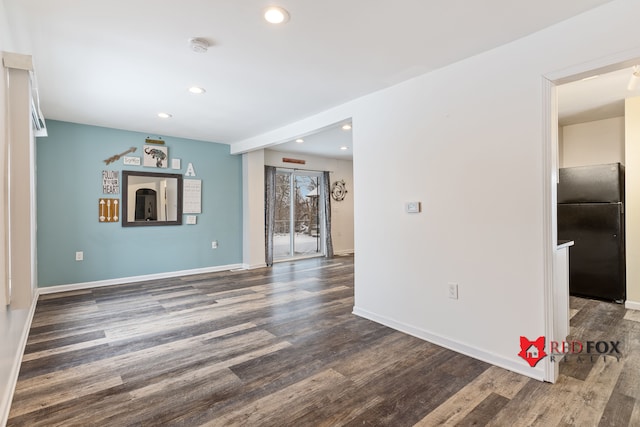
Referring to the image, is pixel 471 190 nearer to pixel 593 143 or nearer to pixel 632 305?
pixel 632 305

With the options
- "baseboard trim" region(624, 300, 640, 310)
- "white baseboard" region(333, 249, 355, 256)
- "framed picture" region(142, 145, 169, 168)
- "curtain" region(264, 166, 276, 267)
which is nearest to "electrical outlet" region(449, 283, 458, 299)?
"baseboard trim" region(624, 300, 640, 310)

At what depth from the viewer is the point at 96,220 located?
475cm

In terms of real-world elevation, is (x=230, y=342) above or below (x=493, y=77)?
below

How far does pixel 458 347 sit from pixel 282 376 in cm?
140

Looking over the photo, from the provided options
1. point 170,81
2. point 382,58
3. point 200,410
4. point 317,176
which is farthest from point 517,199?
point 317,176

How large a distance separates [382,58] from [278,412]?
255 cm

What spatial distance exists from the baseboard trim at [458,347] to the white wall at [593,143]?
12.7 feet

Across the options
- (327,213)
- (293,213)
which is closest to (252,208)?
(293,213)

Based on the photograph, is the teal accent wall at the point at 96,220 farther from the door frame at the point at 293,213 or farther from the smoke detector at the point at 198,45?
the smoke detector at the point at 198,45

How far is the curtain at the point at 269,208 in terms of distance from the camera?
6527mm

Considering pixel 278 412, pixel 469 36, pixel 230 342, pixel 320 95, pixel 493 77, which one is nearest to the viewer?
pixel 278 412

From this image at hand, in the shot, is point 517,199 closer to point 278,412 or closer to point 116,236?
point 278,412

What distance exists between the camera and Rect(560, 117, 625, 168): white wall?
14.7 feet

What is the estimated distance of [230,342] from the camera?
110 inches
